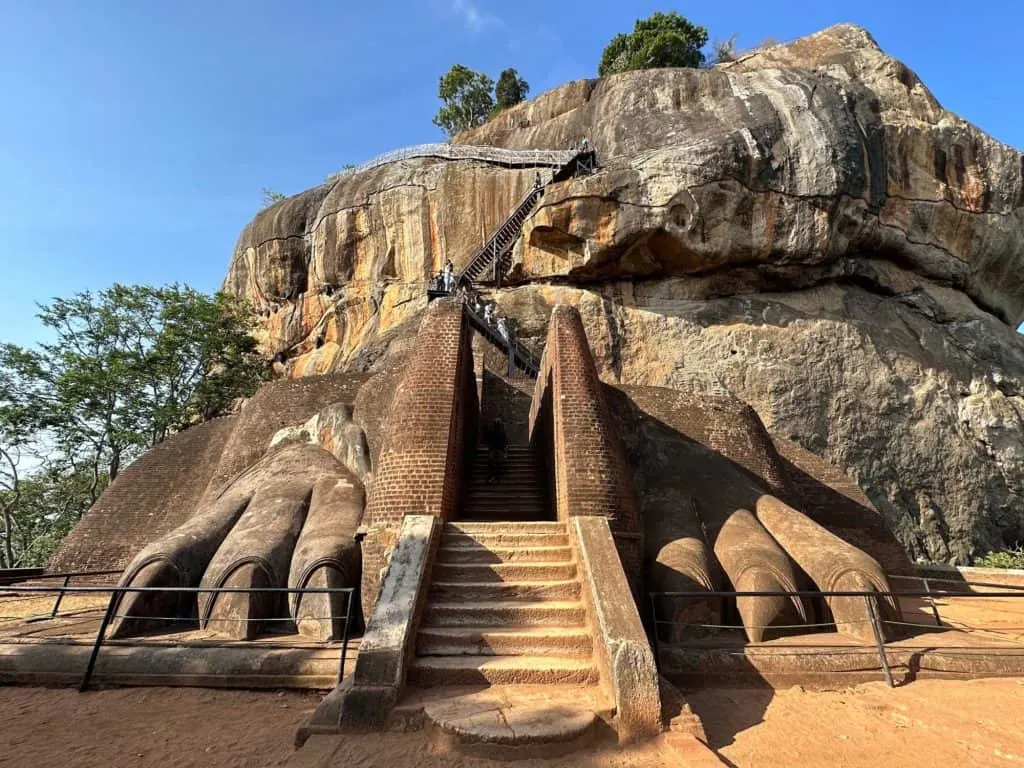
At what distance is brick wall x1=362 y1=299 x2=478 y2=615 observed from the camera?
20.4 ft

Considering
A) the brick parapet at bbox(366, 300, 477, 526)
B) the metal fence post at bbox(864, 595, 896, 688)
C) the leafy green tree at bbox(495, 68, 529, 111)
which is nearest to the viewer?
the metal fence post at bbox(864, 595, 896, 688)

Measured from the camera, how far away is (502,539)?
6.14 m

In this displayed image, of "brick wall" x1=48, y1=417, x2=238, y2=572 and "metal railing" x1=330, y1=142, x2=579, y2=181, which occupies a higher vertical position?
"metal railing" x1=330, y1=142, x2=579, y2=181

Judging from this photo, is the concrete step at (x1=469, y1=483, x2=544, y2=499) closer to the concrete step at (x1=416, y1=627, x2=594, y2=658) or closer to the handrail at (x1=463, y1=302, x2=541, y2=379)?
the concrete step at (x1=416, y1=627, x2=594, y2=658)

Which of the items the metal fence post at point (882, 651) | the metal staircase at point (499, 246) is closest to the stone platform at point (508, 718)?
the metal fence post at point (882, 651)

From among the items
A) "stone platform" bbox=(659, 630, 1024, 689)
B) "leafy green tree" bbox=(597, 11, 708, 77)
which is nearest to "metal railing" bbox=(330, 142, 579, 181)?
"leafy green tree" bbox=(597, 11, 708, 77)

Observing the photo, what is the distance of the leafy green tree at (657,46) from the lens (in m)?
32.9

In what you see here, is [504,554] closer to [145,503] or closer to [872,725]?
[872,725]

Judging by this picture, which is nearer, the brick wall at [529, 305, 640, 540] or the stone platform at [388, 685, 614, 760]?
the stone platform at [388, 685, 614, 760]

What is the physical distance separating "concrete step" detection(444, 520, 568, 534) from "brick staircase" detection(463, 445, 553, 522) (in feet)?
6.13

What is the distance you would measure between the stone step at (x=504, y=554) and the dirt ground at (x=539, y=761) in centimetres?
174

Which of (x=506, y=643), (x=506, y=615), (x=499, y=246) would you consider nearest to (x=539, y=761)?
(x=506, y=643)

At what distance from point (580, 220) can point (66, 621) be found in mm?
17343

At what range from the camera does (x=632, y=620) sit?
455 cm
